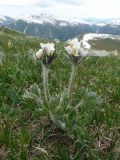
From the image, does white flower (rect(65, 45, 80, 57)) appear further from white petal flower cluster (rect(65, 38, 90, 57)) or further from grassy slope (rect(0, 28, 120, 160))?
grassy slope (rect(0, 28, 120, 160))

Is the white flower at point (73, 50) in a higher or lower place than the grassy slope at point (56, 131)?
higher

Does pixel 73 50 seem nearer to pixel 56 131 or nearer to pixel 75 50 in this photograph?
pixel 75 50

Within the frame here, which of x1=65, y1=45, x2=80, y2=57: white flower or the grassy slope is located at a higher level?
x1=65, y1=45, x2=80, y2=57: white flower

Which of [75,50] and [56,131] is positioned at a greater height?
[75,50]

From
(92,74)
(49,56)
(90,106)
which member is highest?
(49,56)

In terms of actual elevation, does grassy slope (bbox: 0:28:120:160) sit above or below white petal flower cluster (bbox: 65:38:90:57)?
below

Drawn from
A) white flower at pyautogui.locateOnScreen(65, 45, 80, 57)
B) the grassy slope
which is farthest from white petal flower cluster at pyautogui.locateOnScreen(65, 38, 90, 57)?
the grassy slope

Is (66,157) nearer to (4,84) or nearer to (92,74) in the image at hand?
(4,84)

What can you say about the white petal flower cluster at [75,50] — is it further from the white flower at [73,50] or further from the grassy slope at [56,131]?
the grassy slope at [56,131]

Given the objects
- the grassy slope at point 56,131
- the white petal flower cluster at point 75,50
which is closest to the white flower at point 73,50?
the white petal flower cluster at point 75,50

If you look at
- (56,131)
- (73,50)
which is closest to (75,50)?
(73,50)

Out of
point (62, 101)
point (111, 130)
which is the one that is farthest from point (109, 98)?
point (62, 101)
